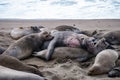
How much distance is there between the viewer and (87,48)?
21.2 ft

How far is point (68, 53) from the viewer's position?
631 cm

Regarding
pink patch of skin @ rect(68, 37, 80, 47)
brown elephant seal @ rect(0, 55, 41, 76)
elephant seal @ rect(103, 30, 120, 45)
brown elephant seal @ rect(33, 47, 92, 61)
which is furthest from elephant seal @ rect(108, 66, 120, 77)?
elephant seal @ rect(103, 30, 120, 45)

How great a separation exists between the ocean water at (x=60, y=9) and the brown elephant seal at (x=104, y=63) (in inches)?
251

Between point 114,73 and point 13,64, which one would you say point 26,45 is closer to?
point 13,64

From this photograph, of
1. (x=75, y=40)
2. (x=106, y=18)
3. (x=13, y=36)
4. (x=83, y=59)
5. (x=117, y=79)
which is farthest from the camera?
(x=106, y=18)

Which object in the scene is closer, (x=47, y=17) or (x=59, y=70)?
(x=59, y=70)

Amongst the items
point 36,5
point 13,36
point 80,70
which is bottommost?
point 36,5

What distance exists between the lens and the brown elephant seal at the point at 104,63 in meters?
5.22

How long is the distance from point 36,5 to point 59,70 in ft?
32.3

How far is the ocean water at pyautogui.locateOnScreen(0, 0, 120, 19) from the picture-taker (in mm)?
12586

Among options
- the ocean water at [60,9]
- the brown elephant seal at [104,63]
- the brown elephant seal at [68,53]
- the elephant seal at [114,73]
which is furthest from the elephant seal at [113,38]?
the ocean water at [60,9]

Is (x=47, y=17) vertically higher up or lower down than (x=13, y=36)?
lower down

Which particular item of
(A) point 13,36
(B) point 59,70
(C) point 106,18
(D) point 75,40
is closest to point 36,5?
(C) point 106,18

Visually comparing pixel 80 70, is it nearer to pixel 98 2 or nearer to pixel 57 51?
pixel 57 51
